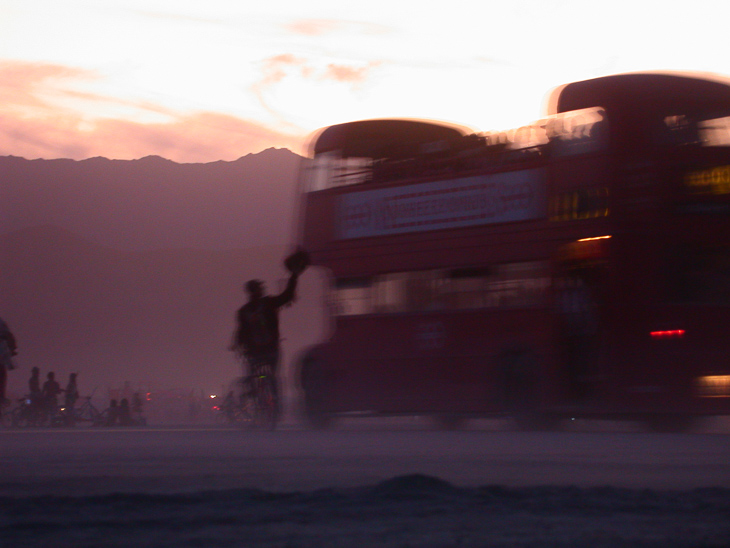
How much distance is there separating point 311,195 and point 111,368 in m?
175

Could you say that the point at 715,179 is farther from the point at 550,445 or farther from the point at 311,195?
the point at 311,195

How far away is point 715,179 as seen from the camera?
1485 centimetres

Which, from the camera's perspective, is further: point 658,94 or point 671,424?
point 671,424

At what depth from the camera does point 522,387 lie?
1641 cm

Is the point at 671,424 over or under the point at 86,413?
under

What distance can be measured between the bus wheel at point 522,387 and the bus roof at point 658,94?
11.3ft

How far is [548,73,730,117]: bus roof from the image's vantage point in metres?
15.1

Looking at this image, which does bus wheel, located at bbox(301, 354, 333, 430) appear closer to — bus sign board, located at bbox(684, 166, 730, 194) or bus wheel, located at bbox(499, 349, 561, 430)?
bus wheel, located at bbox(499, 349, 561, 430)

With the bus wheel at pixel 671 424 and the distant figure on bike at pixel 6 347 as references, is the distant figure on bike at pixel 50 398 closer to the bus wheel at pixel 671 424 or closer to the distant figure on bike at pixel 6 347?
the distant figure on bike at pixel 6 347

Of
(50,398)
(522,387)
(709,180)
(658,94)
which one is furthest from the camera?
(50,398)

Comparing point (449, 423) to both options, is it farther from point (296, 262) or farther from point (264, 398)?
point (296, 262)

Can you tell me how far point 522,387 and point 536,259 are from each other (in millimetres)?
1742

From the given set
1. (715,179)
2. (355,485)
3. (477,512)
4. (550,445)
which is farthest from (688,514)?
(715,179)

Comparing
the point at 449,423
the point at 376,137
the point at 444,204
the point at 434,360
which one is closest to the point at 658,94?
the point at 444,204
